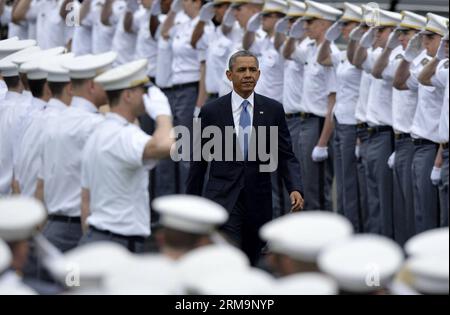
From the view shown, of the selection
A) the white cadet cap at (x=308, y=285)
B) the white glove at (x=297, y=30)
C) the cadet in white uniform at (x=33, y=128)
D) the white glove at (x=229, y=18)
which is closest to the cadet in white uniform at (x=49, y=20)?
the white glove at (x=229, y=18)

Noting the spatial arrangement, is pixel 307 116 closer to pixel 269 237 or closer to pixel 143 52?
pixel 143 52

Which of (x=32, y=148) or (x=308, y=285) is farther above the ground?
(x=308, y=285)

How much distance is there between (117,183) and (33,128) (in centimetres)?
136

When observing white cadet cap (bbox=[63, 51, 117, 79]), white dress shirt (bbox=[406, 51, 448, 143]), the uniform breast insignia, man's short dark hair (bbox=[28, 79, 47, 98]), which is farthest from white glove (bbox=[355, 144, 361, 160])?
white cadet cap (bbox=[63, 51, 117, 79])

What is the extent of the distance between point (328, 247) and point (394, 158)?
23.0 ft

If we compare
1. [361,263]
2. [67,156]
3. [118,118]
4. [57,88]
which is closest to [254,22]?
[57,88]

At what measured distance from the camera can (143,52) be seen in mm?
16641

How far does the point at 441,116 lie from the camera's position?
40.2 ft

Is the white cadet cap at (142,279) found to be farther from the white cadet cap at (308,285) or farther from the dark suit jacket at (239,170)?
the dark suit jacket at (239,170)

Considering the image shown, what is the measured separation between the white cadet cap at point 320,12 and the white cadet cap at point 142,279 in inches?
339

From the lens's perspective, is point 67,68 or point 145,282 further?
point 67,68

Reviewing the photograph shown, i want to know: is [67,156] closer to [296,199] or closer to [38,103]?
[38,103]

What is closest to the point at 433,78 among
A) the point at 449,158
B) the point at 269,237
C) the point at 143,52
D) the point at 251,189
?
the point at 449,158

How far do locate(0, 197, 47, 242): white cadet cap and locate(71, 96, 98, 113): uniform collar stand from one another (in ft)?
7.54
